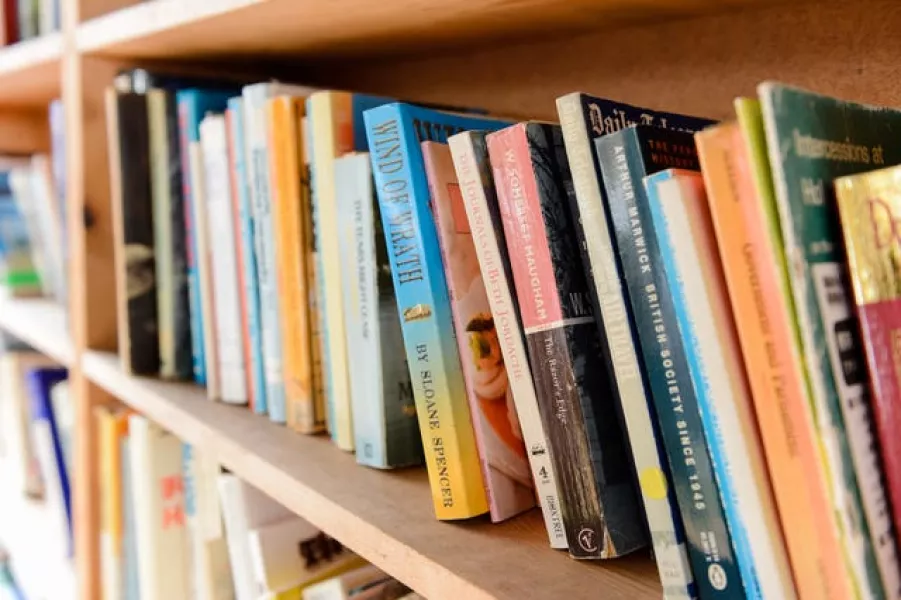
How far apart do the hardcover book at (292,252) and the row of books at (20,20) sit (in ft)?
2.72

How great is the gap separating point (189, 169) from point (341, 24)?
9.8 inches

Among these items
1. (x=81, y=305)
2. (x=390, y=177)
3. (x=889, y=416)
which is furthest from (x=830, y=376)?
(x=81, y=305)

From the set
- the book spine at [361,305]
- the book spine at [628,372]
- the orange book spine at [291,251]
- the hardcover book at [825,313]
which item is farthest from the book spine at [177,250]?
the hardcover book at [825,313]

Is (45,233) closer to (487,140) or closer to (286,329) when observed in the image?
(286,329)

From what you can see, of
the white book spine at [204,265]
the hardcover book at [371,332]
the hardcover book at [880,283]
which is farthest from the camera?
the white book spine at [204,265]

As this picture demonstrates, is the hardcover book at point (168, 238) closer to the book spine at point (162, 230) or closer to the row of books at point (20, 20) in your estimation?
the book spine at point (162, 230)

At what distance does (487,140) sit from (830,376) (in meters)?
0.24

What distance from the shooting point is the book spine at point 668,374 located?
37cm

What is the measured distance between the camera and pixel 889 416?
307mm

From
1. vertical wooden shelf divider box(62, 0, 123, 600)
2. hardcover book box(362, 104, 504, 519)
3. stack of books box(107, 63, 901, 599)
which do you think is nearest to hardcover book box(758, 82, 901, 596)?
stack of books box(107, 63, 901, 599)

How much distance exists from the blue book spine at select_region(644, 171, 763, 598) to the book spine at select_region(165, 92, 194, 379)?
633 millimetres

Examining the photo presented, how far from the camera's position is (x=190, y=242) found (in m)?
0.84

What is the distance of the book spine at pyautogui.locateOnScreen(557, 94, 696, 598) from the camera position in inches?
15.4

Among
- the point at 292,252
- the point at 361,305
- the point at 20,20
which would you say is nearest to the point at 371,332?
the point at 361,305
